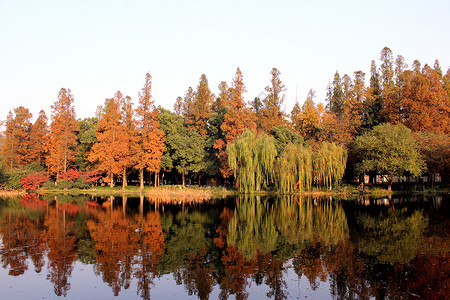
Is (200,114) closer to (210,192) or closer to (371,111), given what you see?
(210,192)

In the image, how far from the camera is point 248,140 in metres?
40.3

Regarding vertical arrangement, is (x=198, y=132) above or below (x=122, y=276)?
above

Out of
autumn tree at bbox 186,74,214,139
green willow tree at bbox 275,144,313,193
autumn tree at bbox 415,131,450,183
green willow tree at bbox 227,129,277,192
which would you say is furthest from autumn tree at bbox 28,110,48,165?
autumn tree at bbox 415,131,450,183

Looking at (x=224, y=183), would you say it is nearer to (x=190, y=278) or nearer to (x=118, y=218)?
(x=118, y=218)

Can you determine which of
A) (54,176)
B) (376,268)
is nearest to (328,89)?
(54,176)

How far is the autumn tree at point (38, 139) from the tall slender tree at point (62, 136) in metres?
3.52

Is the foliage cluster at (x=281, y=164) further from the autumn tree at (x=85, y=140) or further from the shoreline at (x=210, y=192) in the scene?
the autumn tree at (x=85, y=140)

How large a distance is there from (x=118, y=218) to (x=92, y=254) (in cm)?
856

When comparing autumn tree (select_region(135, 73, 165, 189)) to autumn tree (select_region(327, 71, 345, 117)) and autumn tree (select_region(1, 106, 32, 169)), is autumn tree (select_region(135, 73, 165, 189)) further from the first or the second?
autumn tree (select_region(327, 71, 345, 117))

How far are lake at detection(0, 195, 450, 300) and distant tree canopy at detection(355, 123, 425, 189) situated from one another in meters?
23.6

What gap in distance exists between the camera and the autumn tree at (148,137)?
46.5 m

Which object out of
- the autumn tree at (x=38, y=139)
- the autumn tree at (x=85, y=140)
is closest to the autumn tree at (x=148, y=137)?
the autumn tree at (x=85, y=140)

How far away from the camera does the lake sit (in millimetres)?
8734

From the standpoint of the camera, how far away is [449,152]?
39750 millimetres
